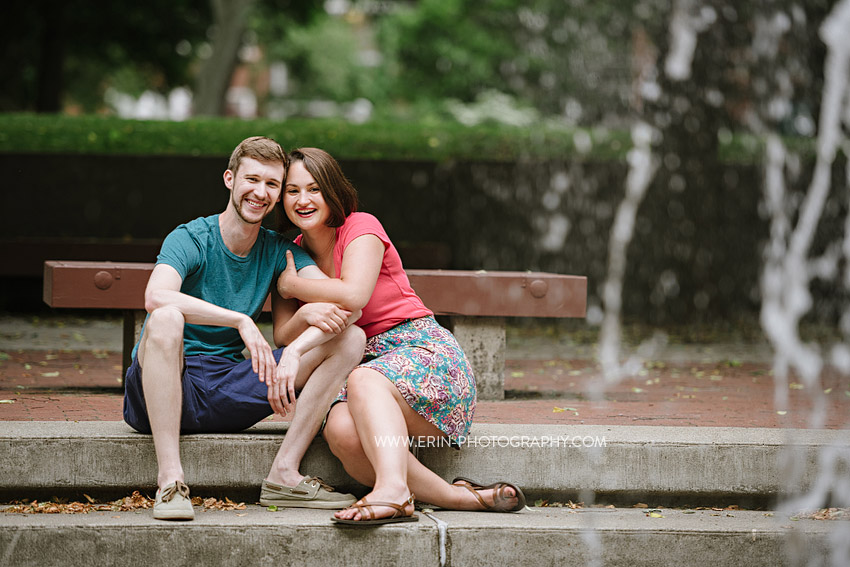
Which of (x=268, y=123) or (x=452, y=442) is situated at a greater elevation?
(x=268, y=123)

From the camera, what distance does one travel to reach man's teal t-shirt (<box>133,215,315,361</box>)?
4.00 m

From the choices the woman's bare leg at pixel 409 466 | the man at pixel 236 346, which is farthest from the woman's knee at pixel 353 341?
the woman's bare leg at pixel 409 466

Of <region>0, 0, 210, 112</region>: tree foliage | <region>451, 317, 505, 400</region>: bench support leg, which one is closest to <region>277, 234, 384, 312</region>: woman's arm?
<region>451, 317, 505, 400</region>: bench support leg

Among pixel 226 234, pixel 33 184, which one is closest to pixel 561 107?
pixel 33 184

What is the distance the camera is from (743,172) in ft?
35.8

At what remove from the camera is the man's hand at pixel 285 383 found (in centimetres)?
377

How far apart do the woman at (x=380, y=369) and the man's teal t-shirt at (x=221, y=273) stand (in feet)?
0.33

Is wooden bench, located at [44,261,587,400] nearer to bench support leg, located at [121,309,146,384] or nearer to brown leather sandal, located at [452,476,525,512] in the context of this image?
bench support leg, located at [121,309,146,384]

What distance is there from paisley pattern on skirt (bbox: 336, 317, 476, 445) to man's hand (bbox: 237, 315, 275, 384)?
0.33m

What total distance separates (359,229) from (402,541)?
121 centimetres

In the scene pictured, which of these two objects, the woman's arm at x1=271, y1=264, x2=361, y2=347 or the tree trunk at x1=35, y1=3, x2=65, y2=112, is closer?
the woman's arm at x1=271, y1=264, x2=361, y2=347

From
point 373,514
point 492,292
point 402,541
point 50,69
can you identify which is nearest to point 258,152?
point 373,514

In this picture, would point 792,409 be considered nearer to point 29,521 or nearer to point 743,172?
point 29,521

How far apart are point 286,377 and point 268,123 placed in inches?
306
